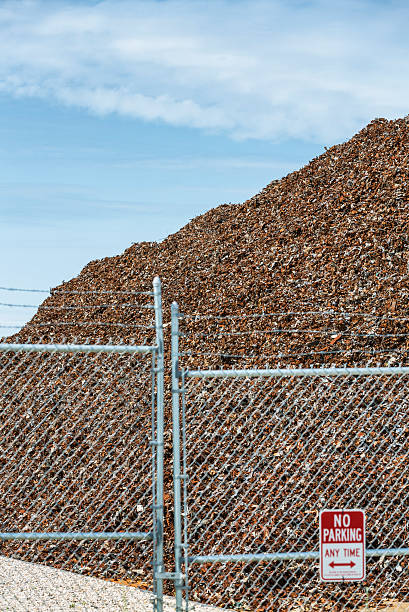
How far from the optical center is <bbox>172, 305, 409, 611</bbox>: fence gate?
5.52 m

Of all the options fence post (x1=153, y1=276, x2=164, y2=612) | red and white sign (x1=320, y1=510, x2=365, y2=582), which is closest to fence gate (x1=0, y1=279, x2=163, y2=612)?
fence post (x1=153, y1=276, x2=164, y2=612)

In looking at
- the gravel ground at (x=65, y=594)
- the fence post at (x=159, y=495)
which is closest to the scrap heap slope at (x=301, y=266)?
the gravel ground at (x=65, y=594)

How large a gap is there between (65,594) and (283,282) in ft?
18.2

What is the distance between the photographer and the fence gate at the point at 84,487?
545 centimetres

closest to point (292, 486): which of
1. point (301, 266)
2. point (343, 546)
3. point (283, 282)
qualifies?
point (343, 546)

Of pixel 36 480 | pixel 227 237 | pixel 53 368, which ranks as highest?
pixel 227 237

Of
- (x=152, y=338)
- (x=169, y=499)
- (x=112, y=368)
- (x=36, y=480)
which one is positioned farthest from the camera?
(x=152, y=338)

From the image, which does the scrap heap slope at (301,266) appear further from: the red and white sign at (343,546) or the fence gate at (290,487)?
the red and white sign at (343,546)

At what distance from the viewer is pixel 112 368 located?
896 centimetres

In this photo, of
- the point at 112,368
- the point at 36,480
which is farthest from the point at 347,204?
the point at 36,480

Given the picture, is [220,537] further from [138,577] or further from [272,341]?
[272,341]

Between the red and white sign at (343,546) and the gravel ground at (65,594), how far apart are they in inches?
58.0

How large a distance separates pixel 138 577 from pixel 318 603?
166 cm

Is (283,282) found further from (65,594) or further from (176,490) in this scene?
(176,490)
